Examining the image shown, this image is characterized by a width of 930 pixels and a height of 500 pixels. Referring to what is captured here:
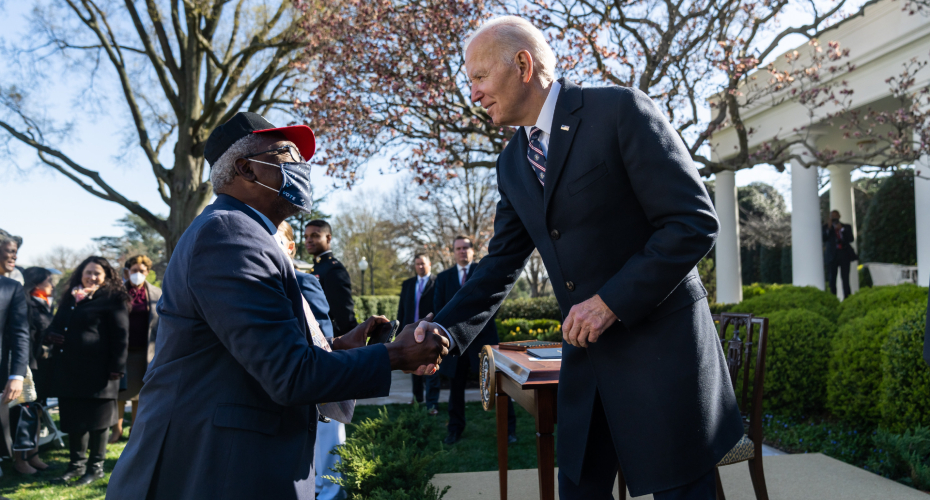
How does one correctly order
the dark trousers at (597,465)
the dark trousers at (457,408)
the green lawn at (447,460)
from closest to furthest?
the dark trousers at (597,465)
the green lawn at (447,460)
the dark trousers at (457,408)

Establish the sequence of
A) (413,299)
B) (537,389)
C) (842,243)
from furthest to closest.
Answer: (842,243)
(413,299)
(537,389)

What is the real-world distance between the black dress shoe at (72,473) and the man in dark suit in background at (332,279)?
2709mm

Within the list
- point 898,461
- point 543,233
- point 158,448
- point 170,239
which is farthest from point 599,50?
point 170,239

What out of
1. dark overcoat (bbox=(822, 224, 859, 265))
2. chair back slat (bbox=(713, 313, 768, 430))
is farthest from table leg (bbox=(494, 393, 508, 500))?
dark overcoat (bbox=(822, 224, 859, 265))

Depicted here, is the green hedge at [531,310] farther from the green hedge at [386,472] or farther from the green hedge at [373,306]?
the green hedge at [386,472]

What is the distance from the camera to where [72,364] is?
19.7ft

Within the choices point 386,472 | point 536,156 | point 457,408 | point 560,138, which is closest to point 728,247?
point 457,408

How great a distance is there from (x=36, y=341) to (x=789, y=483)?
25.8ft

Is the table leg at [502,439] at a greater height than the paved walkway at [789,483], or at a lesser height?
greater

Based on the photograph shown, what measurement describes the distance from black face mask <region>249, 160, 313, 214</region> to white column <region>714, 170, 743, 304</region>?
1600 cm

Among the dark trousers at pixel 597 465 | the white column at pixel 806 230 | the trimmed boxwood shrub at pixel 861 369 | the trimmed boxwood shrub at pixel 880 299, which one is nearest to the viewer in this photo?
the dark trousers at pixel 597 465

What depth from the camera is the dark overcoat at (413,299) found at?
9.26m

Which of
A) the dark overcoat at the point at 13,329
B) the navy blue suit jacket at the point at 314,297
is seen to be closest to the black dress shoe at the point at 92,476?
the dark overcoat at the point at 13,329

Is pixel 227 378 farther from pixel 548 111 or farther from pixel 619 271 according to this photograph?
pixel 548 111
